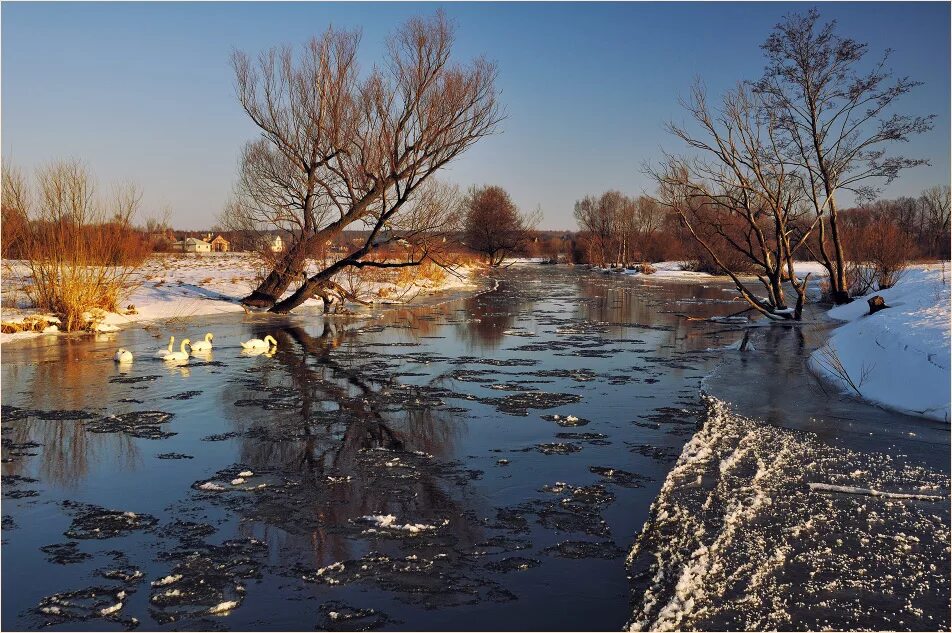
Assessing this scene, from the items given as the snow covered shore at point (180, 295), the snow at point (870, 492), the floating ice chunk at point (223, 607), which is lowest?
the snow at point (870, 492)

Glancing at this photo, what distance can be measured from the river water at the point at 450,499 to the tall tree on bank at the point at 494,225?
197 feet

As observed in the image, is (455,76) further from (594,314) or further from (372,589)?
(372,589)

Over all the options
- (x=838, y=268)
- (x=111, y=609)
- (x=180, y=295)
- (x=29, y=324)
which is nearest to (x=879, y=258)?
(x=838, y=268)

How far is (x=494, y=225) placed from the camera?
71812 millimetres

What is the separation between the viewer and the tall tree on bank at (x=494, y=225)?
70.8 metres

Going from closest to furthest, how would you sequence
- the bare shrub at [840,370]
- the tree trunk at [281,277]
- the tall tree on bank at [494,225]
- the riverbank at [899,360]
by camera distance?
1. the riverbank at [899,360]
2. the bare shrub at [840,370]
3. the tree trunk at [281,277]
4. the tall tree on bank at [494,225]

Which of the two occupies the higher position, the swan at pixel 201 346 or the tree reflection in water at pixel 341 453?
the swan at pixel 201 346

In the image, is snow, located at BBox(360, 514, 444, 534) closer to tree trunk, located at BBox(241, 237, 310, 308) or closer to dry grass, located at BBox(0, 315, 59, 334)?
dry grass, located at BBox(0, 315, 59, 334)

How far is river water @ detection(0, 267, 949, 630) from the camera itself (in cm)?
396

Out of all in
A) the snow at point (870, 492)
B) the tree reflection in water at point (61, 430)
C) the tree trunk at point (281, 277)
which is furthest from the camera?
the tree trunk at point (281, 277)

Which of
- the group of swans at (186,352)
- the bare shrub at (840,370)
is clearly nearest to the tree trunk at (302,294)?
the group of swans at (186,352)

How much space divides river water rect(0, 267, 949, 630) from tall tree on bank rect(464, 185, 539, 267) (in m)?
60.0

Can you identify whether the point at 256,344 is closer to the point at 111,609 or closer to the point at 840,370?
the point at 111,609

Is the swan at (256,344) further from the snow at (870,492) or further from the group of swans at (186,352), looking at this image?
the snow at (870,492)
